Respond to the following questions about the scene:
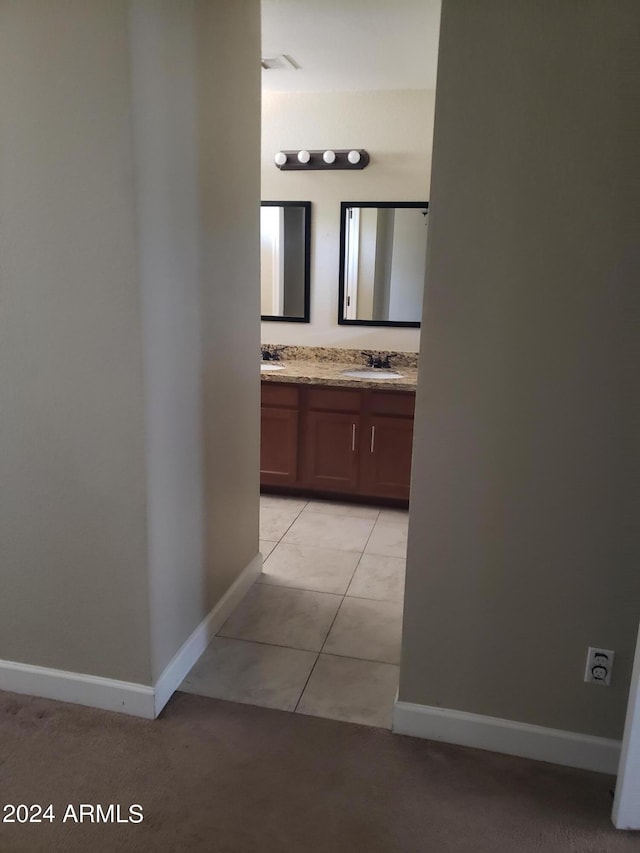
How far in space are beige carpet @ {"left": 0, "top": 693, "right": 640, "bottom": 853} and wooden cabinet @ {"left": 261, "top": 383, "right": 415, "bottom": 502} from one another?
1.95 m

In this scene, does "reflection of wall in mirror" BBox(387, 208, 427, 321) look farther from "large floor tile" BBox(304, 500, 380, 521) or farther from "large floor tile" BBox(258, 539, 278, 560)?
"large floor tile" BBox(258, 539, 278, 560)

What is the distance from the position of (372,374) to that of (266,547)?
1.26 metres

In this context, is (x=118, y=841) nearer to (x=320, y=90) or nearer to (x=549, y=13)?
(x=549, y=13)

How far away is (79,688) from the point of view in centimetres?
213

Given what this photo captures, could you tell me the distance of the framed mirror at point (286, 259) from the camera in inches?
164

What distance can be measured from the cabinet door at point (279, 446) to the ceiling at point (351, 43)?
1862 mm

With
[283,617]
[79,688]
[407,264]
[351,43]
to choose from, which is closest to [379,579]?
[283,617]

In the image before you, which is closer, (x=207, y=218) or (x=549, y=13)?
(x=549, y=13)

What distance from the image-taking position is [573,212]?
165 centimetres

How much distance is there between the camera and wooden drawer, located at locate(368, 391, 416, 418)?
12.2ft

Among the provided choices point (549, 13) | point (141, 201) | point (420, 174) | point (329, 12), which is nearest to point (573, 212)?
point (549, 13)

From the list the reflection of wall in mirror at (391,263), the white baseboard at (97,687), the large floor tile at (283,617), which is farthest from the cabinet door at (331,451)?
the white baseboard at (97,687)

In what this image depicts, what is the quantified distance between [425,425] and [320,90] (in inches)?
112

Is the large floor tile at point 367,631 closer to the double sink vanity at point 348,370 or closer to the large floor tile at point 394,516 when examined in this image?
the large floor tile at point 394,516
